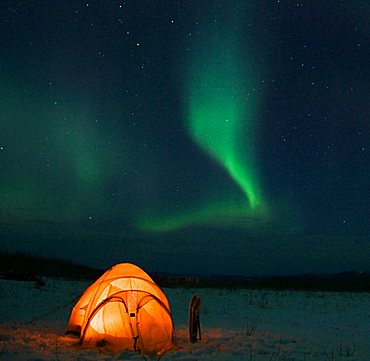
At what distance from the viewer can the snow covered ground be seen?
8.75 m

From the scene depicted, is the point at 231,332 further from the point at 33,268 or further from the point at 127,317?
the point at 33,268

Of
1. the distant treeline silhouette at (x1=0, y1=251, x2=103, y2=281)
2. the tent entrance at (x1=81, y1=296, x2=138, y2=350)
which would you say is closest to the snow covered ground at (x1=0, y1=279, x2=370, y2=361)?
the tent entrance at (x1=81, y1=296, x2=138, y2=350)

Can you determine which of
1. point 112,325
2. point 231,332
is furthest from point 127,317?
point 231,332

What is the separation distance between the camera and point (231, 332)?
11500 millimetres

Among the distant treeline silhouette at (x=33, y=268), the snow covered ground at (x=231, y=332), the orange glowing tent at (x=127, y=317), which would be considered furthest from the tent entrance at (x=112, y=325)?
the distant treeline silhouette at (x=33, y=268)

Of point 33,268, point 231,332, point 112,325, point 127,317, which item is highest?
point 33,268

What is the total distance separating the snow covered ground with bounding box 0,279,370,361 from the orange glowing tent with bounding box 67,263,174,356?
40cm

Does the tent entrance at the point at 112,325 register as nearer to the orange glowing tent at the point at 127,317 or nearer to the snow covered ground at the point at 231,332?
the orange glowing tent at the point at 127,317

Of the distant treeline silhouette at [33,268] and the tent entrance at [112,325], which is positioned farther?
the distant treeline silhouette at [33,268]

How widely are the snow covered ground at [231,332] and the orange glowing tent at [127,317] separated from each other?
399mm

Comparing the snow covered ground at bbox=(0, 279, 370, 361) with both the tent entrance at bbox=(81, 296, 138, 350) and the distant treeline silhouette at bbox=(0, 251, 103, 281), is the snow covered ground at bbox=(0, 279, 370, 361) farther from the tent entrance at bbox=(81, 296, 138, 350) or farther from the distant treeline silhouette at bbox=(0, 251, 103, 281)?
the distant treeline silhouette at bbox=(0, 251, 103, 281)

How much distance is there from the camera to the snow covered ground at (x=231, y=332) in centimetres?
875

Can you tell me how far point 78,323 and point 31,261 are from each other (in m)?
31.4

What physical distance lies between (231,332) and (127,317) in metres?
2.91
